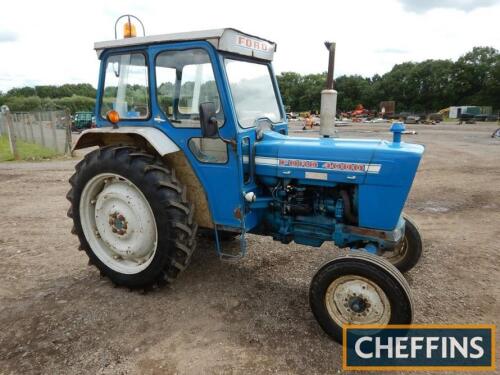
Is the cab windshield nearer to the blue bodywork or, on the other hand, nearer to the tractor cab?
the tractor cab

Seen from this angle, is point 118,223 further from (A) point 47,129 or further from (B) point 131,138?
(A) point 47,129

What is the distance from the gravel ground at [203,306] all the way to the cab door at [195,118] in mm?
857

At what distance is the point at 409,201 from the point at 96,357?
233 inches

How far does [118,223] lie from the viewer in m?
3.68

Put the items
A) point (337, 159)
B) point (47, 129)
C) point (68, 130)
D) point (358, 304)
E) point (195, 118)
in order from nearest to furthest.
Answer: point (358, 304), point (337, 159), point (195, 118), point (68, 130), point (47, 129)

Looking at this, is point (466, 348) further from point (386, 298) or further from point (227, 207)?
point (227, 207)

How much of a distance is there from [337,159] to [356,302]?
121cm

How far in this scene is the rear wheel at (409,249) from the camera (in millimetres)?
3916

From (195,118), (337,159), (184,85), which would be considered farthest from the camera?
(184,85)

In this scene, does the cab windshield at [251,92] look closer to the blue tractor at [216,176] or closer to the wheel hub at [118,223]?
the blue tractor at [216,176]

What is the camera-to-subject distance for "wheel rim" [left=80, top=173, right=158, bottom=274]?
3.54m

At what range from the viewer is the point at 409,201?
689 centimetres

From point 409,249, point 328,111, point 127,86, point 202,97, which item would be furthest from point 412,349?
point 127,86

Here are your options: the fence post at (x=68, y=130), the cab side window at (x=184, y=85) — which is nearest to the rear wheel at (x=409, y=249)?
the cab side window at (x=184, y=85)
